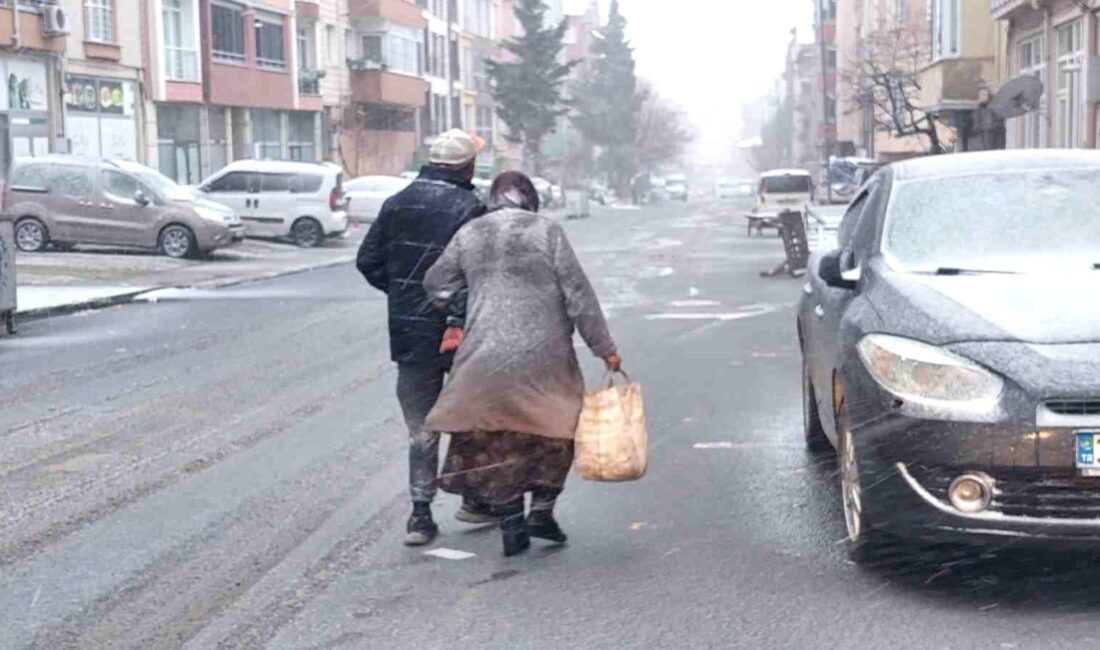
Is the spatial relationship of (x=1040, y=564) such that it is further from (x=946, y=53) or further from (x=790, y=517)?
(x=946, y=53)

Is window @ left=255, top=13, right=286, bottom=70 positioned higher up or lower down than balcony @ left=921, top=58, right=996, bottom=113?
higher up

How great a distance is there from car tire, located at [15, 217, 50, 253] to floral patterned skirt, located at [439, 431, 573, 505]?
24208 mm

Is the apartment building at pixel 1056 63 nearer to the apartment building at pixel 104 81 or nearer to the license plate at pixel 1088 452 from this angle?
the apartment building at pixel 104 81

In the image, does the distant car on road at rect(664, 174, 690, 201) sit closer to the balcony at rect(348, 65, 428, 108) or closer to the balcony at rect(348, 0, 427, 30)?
the balcony at rect(348, 0, 427, 30)

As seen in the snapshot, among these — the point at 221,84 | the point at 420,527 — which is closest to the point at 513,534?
the point at 420,527

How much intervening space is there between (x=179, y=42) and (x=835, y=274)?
128ft

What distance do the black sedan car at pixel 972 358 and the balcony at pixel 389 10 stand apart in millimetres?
54460

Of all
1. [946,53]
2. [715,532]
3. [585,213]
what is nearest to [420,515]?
[715,532]

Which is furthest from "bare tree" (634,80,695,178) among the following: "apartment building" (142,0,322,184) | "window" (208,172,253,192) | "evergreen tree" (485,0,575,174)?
"window" (208,172,253,192)

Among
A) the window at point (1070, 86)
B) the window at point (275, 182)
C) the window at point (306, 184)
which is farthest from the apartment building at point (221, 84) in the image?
the window at point (1070, 86)

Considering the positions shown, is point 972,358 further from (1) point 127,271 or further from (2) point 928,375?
(1) point 127,271

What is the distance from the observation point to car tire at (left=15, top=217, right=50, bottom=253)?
95.8 ft

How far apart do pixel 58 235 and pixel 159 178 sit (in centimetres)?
212

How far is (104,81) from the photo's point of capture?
39.1 metres
